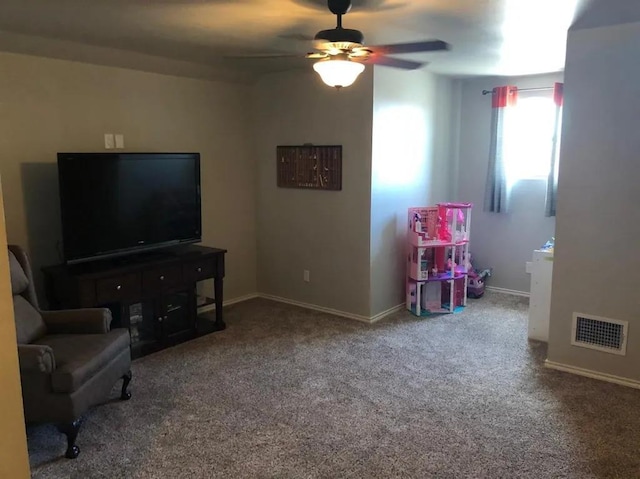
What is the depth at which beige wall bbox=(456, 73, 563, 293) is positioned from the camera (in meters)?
5.38

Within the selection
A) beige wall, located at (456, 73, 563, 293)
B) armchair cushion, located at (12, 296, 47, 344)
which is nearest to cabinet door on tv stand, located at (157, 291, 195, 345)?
armchair cushion, located at (12, 296, 47, 344)

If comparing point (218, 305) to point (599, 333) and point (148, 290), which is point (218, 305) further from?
point (599, 333)

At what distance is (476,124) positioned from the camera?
5.66 m

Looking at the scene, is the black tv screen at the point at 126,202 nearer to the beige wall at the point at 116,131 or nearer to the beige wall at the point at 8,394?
the beige wall at the point at 116,131

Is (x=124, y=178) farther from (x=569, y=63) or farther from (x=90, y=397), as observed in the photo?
(x=569, y=63)

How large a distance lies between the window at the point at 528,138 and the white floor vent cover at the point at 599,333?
84.9 inches

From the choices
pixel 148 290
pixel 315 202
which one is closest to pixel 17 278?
pixel 148 290

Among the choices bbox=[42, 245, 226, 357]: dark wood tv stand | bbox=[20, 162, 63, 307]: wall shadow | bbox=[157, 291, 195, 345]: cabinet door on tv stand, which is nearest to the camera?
bbox=[42, 245, 226, 357]: dark wood tv stand

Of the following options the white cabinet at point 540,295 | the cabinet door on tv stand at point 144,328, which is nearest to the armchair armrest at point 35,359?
the cabinet door on tv stand at point 144,328

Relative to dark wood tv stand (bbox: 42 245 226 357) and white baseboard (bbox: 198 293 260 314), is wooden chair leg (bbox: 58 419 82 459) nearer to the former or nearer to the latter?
dark wood tv stand (bbox: 42 245 226 357)

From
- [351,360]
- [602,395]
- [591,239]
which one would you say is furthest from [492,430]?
[591,239]

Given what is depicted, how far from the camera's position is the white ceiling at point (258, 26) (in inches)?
106

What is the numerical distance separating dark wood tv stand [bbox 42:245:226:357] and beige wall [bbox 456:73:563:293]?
296 cm

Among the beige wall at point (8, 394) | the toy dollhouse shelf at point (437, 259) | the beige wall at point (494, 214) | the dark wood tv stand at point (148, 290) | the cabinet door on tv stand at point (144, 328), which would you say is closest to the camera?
the beige wall at point (8, 394)
